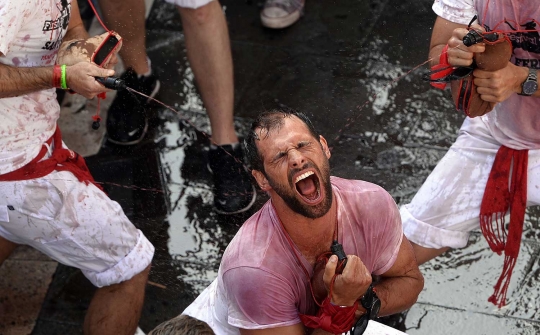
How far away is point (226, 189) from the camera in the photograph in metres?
4.06

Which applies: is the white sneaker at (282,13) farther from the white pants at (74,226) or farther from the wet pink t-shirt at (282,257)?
the wet pink t-shirt at (282,257)

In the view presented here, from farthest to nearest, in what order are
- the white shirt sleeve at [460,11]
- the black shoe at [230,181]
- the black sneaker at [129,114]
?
the black sneaker at [129,114], the black shoe at [230,181], the white shirt sleeve at [460,11]

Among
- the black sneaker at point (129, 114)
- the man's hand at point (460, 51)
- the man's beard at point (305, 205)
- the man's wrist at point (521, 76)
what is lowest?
the black sneaker at point (129, 114)

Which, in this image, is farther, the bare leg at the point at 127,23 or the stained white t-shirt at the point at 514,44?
the bare leg at the point at 127,23

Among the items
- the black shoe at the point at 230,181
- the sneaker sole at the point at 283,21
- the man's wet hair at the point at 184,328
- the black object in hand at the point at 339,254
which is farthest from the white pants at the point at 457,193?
the sneaker sole at the point at 283,21

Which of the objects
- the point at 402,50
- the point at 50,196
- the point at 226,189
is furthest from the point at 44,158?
the point at 402,50

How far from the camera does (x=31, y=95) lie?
3.23 m

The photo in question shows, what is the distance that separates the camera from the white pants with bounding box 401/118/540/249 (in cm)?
346

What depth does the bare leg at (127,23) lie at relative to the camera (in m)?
4.23

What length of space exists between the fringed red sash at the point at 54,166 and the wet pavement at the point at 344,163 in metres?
0.50

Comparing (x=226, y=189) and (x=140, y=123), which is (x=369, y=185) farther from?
(x=140, y=123)

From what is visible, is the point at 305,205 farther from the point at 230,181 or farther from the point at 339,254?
the point at 230,181

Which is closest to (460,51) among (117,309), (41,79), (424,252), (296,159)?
(296,159)

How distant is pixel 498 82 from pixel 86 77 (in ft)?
4.54
